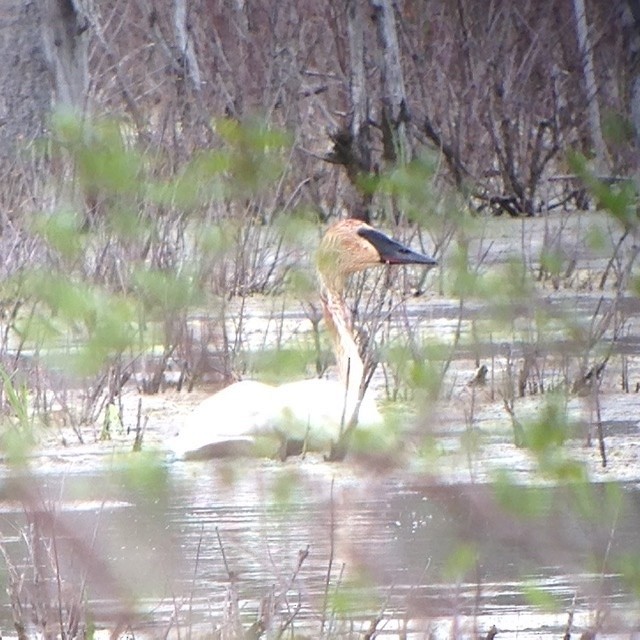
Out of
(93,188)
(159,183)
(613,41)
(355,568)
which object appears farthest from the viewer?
(613,41)

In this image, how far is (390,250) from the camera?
7.12 metres

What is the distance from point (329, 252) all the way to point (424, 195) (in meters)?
2.29

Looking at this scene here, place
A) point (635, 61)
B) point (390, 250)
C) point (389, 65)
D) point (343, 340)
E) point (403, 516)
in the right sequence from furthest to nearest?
point (389, 65), point (390, 250), point (343, 340), point (635, 61), point (403, 516)

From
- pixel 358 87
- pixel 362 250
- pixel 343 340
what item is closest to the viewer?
pixel 343 340

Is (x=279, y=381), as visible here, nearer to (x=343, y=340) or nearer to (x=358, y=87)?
(x=343, y=340)

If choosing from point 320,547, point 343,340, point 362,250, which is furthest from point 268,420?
point 362,250

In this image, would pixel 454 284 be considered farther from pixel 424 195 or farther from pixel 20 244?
pixel 20 244

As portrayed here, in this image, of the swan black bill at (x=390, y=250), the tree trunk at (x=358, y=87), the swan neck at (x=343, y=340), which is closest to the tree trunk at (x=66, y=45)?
the tree trunk at (x=358, y=87)

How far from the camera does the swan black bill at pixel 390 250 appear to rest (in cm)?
694

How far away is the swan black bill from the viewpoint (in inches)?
273

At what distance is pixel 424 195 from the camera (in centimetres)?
273

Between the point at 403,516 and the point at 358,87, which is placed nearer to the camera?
A: the point at 403,516

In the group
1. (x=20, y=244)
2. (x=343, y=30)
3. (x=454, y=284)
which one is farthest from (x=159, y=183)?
(x=343, y=30)

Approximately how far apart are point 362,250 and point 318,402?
237 centimetres
